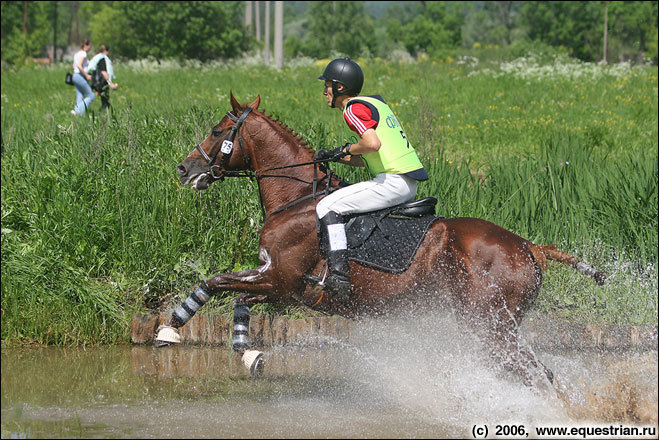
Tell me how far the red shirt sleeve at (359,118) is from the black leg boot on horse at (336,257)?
27.6 inches

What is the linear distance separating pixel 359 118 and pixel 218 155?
1.38 metres

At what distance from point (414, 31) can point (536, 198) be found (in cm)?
8951

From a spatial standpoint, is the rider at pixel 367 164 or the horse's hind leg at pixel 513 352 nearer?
the horse's hind leg at pixel 513 352

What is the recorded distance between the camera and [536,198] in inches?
352

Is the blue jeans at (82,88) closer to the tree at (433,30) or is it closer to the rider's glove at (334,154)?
the rider's glove at (334,154)

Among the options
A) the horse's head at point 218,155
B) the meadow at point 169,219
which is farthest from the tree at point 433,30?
the horse's head at point 218,155

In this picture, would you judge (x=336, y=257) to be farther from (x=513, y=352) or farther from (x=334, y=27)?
(x=334, y=27)

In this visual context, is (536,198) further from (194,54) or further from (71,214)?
(194,54)

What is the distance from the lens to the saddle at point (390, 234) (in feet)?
20.5

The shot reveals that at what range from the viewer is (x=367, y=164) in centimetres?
666

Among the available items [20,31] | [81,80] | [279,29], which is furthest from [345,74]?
[20,31]

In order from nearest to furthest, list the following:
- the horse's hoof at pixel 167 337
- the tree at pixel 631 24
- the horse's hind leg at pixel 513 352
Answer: the horse's hind leg at pixel 513 352, the horse's hoof at pixel 167 337, the tree at pixel 631 24

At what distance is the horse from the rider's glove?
0.62ft

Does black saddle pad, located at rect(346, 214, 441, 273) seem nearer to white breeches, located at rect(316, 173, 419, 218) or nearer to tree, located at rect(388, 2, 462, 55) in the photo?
white breeches, located at rect(316, 173, 419, 218)
